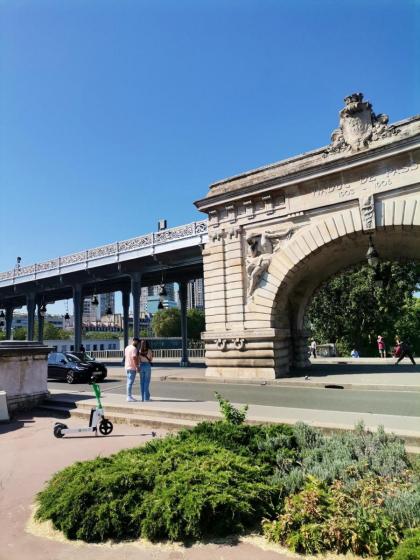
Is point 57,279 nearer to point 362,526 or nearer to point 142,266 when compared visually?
point 142,266

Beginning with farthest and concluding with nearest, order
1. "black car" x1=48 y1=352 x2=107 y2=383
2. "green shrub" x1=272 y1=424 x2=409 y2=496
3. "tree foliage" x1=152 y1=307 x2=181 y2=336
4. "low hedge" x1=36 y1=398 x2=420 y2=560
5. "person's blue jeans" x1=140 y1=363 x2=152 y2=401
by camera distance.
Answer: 1. "tree foliage" x1=152 y1=307 x2=181 y2=336
2. "black car" x1=48 y1=352 x2=107 y2=383
3. "person's blue jeans" x1=140 y1=363 x2=152 y2=401
4. "green shrub" x1=272 y1=424 x2=409 y2=496
5. "low hedge" x1=36 y1=398 x2=420 y2=560

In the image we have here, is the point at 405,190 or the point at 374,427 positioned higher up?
the point at 405,190

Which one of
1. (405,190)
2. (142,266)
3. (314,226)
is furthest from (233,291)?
(142,266)

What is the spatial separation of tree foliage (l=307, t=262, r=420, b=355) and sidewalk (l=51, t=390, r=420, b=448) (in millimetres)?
28108

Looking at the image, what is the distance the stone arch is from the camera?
15.1m

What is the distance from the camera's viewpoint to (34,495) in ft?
16.4

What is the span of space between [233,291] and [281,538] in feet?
48.2

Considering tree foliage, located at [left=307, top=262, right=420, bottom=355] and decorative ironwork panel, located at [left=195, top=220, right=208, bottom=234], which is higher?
decorative ironwork panel, located at [left=195, top=220, right=208, bottom=234]

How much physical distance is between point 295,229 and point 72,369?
1253cm

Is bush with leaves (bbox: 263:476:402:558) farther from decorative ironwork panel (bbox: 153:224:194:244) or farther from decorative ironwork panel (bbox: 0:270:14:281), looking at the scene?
decorative ironwork panel (bbox: 0:270:14:281)

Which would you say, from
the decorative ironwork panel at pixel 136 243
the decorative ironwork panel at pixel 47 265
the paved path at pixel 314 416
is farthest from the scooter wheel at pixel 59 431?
the decorative ironwork panel at pixel 47 265

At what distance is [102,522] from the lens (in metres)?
3.83

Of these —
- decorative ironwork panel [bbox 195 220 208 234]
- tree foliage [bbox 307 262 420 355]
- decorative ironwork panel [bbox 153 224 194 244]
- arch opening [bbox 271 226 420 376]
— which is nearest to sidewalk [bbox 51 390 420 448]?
arch opening [bbox 271 226 420 376]

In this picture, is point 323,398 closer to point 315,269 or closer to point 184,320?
point 315,269
